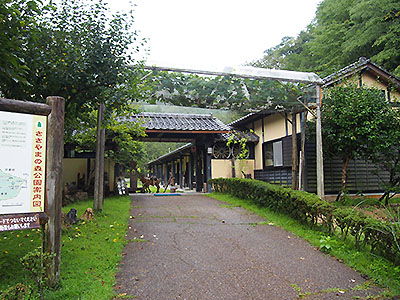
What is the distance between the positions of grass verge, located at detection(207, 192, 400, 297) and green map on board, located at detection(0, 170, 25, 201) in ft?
13.1

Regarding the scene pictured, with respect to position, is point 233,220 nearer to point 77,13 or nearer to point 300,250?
Answer: point 300,250

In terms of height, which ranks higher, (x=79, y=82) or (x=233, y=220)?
(x=79, y=82)

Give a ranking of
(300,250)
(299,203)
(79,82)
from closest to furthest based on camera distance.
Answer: (300,250) → (79,82) → (299,203)

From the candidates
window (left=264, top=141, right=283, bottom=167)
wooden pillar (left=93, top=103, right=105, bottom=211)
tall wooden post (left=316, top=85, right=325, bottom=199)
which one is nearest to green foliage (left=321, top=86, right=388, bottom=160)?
tall wooden post (left=316, top=85, right=325, bottom=199)

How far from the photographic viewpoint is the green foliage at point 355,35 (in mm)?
14906

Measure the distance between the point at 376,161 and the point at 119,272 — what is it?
8.44 metres

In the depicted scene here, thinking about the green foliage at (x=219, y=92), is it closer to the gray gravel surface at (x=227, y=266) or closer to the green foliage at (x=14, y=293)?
the gray gravel surface at (x=227, y=266)

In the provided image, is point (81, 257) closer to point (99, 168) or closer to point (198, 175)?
point (99, 168)

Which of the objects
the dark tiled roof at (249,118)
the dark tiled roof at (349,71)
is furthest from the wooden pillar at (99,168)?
the dark tiled roof at (249,118)

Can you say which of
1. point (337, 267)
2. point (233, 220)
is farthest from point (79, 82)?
point (337, 267)

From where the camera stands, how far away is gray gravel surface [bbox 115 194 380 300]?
361 cm

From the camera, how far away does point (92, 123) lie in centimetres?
881

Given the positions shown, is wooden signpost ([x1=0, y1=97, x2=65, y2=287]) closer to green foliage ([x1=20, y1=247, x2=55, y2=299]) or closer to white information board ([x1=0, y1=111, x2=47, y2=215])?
white information board ([x1=0, y1=111, x2=47, y2=215])

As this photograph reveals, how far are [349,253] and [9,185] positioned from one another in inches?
177
